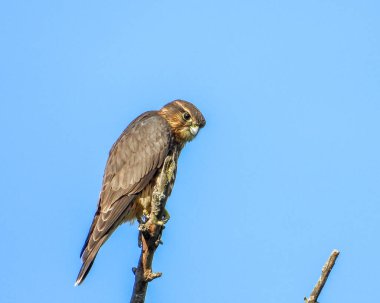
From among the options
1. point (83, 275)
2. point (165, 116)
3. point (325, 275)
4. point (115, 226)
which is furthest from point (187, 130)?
point (325, 275)

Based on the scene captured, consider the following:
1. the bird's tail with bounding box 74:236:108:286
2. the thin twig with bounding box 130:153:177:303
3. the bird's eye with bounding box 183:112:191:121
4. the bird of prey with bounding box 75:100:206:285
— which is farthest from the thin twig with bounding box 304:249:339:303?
the bird's eye with bounding box 183:112:191:121

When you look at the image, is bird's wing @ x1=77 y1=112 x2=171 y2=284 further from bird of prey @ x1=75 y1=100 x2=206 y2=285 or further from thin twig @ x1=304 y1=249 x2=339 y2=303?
thin twig @ x1=304 y1=249 x2=339 y2=303

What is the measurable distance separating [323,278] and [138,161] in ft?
12.7

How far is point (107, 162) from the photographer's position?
24.6 feet

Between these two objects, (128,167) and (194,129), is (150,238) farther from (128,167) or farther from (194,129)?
(194,129)

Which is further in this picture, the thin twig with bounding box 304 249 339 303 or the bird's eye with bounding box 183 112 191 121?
the bird's eye with bounding box 183 112 191 121

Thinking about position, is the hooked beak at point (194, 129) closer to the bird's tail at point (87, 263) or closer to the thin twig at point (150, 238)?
the bird's tail at point (87, 263)

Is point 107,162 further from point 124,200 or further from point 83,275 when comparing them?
point 83,275

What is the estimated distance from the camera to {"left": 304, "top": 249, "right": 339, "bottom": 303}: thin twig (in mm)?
3717

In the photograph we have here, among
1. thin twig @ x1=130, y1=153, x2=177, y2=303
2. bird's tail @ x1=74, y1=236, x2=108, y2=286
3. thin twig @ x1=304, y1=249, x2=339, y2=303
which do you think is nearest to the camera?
thin twig @ x1=304, y1=249, x2=339, y2=303

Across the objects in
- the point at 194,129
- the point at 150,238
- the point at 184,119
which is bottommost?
the point at 150,238

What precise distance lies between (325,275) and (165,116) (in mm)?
4472

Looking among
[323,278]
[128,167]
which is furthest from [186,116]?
[323,278]

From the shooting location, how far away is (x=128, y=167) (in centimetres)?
728
